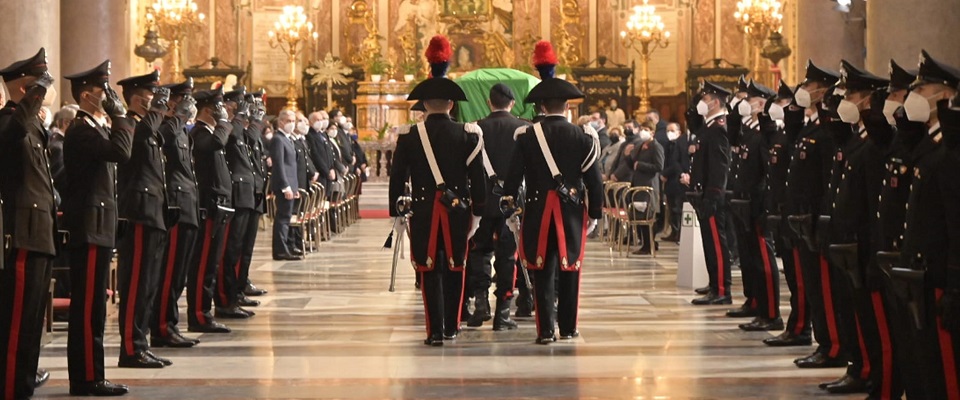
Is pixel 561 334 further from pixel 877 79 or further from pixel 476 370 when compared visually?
pixel 877 79

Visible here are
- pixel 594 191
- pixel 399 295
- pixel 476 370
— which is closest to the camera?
pixel 476 370

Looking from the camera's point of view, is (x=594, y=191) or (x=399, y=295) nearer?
(x=594, y=191)

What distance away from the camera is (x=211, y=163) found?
35.8 ft

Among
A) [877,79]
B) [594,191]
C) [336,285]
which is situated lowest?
[336,285]

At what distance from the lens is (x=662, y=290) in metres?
14.4

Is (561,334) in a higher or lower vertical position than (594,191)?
lower

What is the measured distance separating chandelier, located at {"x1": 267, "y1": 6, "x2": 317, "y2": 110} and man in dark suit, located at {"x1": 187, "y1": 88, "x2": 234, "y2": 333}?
22.7 m

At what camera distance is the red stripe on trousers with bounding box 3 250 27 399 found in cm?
752

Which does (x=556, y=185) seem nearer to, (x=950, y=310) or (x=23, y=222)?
(x=23, y=222)

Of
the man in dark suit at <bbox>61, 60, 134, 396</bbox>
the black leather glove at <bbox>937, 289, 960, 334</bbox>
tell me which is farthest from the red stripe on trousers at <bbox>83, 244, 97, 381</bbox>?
the black leather glove at <bbox>937, 289, 960, 334</bbox>

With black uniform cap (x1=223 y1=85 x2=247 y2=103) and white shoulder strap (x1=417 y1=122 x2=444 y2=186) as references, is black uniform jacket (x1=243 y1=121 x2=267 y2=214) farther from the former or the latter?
white shoulder strap (x1=417 y1=122 x2=444 y2=186)

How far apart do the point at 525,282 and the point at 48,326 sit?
3.99 meters

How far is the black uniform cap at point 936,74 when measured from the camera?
619 centimetres

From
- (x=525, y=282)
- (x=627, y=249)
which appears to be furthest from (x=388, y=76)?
(x=525, y=282)
